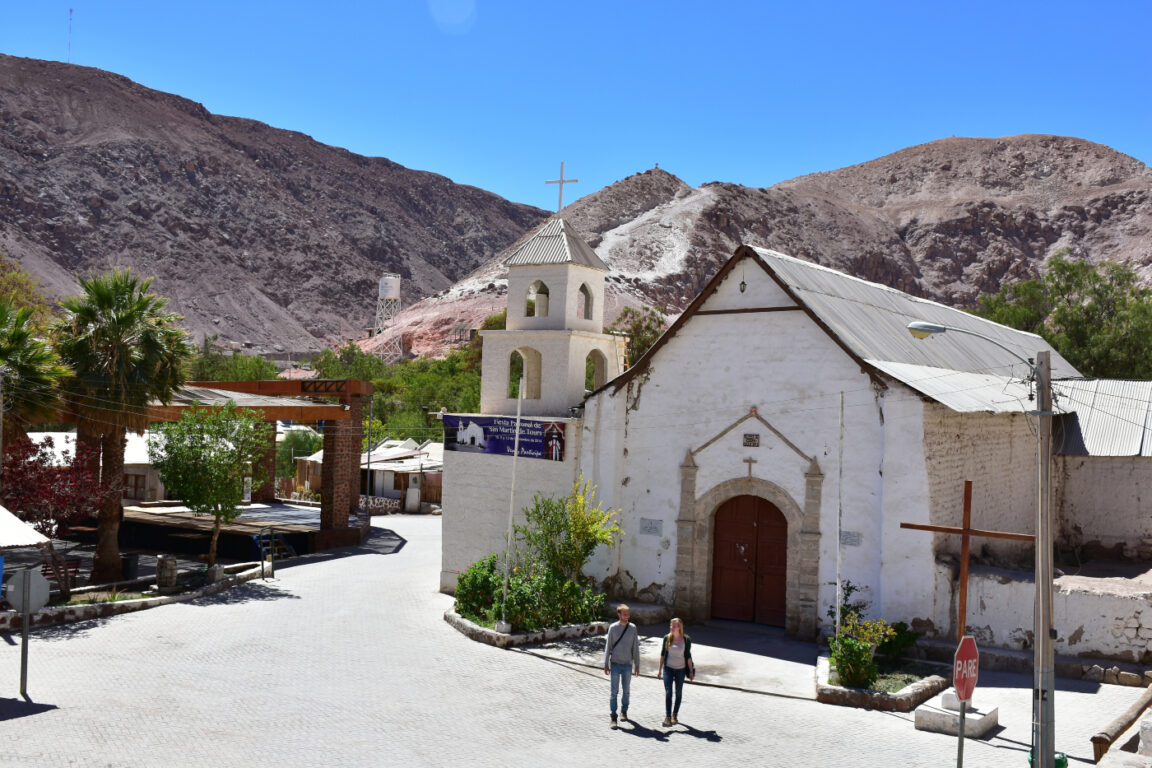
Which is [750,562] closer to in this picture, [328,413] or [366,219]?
[328,413]

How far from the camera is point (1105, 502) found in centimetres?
2341

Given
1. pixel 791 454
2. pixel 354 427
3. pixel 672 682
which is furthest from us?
pixel 354 427

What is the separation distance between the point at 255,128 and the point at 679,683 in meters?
171

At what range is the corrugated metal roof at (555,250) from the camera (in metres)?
23.1

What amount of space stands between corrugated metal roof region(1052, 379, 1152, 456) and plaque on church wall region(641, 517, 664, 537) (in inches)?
386

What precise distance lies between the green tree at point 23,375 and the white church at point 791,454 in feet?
27.9

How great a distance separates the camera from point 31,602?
14.2 m

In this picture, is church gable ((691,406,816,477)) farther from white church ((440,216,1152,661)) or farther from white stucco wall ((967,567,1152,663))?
white stucco wall ((967,567,1152,663))

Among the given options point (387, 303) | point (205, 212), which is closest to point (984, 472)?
point (387, 303)

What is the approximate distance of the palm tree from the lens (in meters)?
21.9

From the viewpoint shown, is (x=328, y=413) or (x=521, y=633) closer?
(x=521, y=633)

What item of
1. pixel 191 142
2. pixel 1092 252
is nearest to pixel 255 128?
pixel 191 142

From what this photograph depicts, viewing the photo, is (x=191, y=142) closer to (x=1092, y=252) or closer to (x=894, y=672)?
(x=1092, y=252)

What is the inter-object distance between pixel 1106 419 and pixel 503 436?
14422 mm
